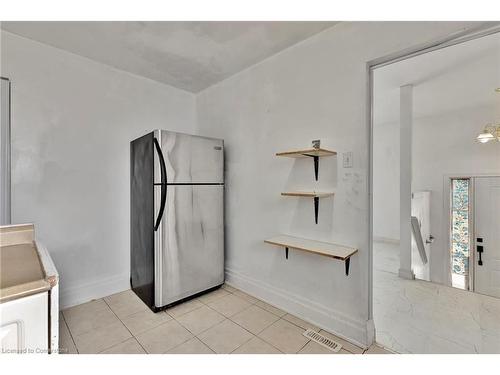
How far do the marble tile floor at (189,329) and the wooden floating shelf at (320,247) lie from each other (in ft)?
1.92

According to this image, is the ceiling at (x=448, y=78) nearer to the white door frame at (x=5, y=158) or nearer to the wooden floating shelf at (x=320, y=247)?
the wooden floating shelf at (x=320, y=247)

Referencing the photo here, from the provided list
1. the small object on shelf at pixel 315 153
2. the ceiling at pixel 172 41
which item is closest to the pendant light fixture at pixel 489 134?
the small object on shelf at pixel 315 153

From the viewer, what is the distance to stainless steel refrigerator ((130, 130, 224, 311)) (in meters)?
2.08

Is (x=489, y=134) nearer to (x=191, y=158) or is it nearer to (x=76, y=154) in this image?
(x=191, y=158)

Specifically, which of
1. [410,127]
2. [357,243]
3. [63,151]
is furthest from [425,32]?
[63,151]

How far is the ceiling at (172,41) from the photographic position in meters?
1.83

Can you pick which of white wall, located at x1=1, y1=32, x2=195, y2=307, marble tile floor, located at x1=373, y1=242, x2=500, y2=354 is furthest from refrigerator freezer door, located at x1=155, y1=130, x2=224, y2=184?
marble tile floor, located at x1=373, y1=242, x2=500, y2=354

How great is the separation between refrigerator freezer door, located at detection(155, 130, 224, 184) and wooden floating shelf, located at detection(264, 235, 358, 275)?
955 millimetres

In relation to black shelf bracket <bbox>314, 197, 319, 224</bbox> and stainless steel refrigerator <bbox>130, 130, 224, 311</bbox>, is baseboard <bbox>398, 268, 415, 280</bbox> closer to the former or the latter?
black shelf bracket <bbox>314, 197, 319, 224</bbox>

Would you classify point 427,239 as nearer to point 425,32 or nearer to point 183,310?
point 425,32

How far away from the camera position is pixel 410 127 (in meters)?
2.85

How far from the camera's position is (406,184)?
2.74 meters

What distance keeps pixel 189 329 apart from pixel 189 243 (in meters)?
0.73

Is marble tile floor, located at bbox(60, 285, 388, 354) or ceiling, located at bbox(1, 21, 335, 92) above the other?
ceiling, located at bbox(1, 21, 335, 92)
